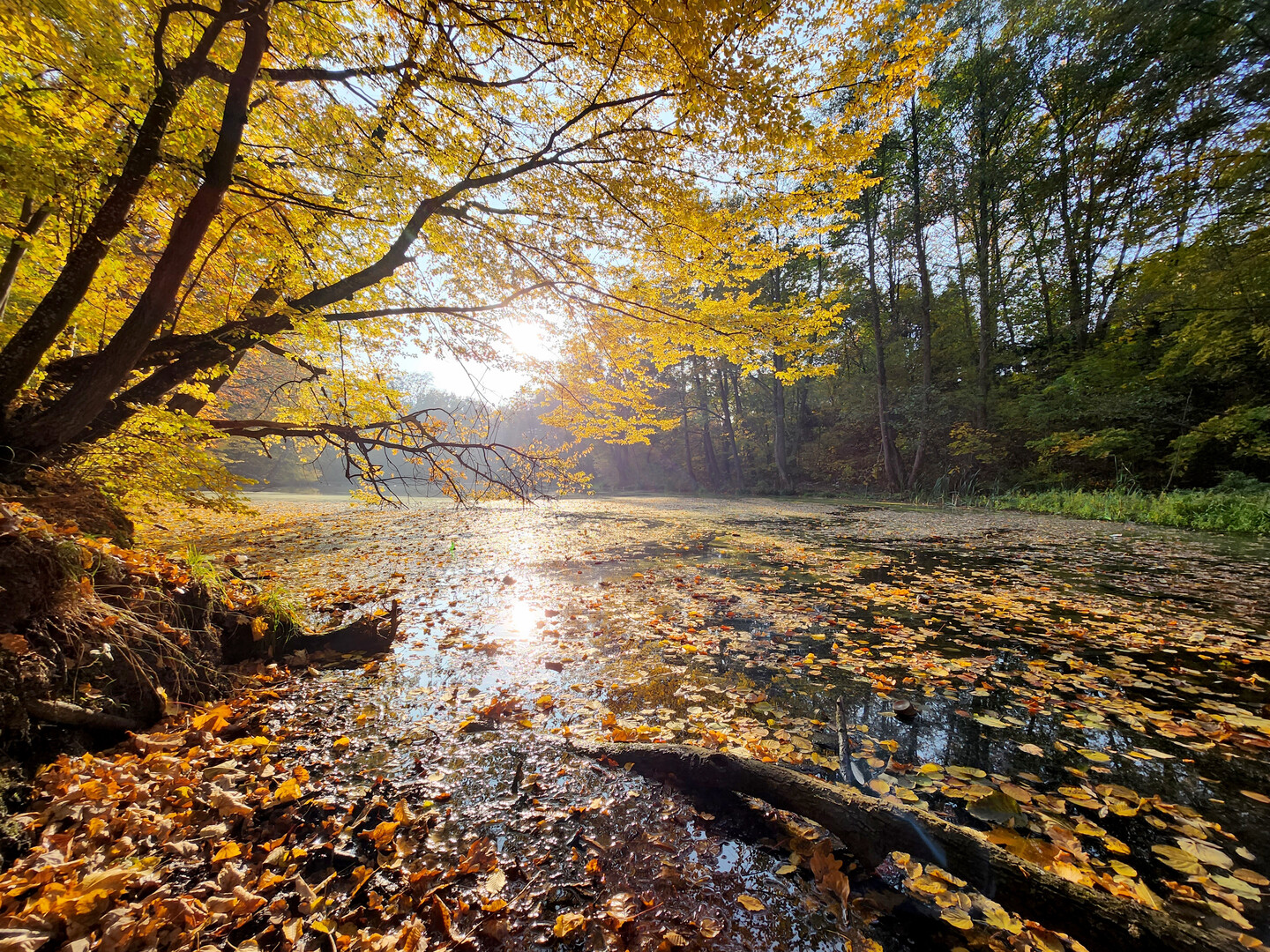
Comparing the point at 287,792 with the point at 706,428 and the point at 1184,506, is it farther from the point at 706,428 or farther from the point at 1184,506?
the point at 706,428

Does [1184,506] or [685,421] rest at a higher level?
[685,421]

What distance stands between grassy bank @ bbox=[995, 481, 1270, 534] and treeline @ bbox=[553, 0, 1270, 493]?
1.14 metres

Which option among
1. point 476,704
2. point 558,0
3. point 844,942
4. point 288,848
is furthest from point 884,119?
point 288,848

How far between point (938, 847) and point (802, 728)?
39.7 inches

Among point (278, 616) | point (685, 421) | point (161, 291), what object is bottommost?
point (278, 616)

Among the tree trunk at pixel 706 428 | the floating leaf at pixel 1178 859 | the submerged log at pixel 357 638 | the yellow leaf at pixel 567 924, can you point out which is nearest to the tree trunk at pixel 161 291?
the submerged log at pixel 357 638

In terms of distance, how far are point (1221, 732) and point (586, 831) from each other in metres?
3.30

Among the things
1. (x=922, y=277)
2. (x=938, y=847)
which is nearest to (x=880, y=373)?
(x=922, y=277)

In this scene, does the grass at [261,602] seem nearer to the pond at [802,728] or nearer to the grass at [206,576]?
the grass at [206,576]

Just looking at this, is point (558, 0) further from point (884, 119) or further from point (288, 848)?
point (288, 848)

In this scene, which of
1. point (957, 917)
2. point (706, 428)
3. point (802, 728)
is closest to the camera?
point (957, 917)

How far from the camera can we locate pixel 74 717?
1.83m

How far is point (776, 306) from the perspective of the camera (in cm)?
423

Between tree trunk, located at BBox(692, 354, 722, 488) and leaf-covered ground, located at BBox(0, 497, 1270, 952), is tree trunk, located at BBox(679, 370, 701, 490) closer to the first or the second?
tree trunk, located at BBox(692, 354, 722, 488)
